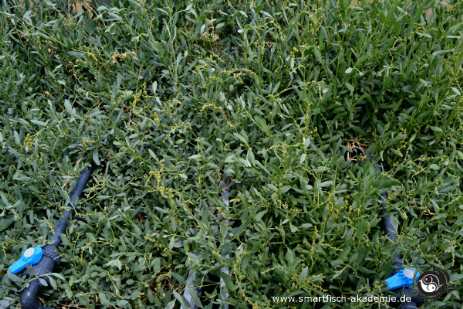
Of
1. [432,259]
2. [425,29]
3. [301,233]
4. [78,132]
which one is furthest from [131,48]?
[432,259]

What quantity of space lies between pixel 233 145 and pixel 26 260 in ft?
3.64

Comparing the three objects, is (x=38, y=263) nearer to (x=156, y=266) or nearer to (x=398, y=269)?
(x=156, y=266)

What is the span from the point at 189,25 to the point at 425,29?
1.38 metres

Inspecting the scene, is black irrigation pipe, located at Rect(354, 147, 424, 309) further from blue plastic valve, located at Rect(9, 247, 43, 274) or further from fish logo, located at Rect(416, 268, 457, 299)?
blue plastic valve, located at Rect(9, 247, 43, 274)

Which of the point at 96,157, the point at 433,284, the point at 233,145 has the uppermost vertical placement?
the point at 96,157

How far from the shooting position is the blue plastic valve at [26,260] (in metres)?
1.67

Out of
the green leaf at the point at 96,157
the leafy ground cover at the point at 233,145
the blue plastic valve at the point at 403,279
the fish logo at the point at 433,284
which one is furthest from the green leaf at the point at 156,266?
the fish logo at the point at 433,284

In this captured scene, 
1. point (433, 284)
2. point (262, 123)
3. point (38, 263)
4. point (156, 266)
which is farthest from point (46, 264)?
point (433, 284)

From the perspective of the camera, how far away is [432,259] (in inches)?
64.1

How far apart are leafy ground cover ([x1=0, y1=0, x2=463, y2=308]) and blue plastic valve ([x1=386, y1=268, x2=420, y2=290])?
0.04 meters

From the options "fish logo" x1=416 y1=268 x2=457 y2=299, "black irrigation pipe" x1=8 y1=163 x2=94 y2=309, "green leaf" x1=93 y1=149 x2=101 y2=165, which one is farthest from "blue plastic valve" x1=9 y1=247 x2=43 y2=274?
"fish logo" x1=416 y1=268 x2=457 y2=299

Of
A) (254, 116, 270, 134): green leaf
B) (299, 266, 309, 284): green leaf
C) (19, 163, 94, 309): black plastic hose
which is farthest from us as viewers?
(254, 116, 270, 134): green leaf

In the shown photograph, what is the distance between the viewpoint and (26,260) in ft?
5.49

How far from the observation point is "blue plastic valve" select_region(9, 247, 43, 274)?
167cm
